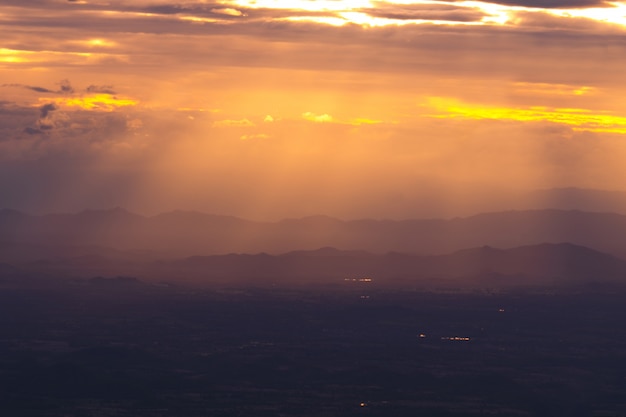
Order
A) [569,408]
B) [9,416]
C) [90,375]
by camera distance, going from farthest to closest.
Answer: [90,375] < [569,408] < [9,416]

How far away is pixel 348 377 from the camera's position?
17962 cm

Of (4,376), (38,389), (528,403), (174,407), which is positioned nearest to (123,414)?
(174,407)

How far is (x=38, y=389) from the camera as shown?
164 m

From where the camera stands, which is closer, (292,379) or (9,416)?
(9,416)

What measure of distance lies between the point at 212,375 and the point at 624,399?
6336 cm

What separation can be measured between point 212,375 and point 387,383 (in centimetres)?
2815

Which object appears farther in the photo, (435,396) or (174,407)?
(435,396)

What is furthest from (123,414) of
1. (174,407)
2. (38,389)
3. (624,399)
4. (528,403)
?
(624,399)

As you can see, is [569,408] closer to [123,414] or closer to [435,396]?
[435,396]

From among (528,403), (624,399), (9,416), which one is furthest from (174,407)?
(624,399)

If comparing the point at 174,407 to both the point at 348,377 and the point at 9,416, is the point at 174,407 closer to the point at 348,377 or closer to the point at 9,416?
the point at 9,416

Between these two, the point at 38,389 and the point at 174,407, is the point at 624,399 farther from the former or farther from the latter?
the point at 38,389

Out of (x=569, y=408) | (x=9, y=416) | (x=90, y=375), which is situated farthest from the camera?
(x=90, y=375)

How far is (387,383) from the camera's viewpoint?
17562 centimetres
